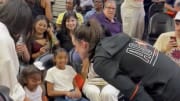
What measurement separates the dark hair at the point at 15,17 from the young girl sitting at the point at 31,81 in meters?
1.78

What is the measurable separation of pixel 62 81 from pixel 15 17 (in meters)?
2.38

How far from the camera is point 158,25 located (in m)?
5.67

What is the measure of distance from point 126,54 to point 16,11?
608 millimetres

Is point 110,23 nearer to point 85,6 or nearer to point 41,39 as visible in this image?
point 41,39

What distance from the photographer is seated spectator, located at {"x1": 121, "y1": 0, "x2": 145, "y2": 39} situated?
6.01m

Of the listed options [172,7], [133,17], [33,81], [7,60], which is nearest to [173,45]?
[33,81]

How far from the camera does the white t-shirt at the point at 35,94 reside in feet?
13.7

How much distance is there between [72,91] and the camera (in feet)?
15.2

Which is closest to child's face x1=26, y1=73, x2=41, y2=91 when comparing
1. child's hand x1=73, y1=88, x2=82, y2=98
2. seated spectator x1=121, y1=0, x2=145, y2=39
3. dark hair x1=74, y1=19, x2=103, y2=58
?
child's hand x1=73, y1=88, x2=82, y2=98

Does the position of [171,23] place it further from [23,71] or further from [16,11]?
[16,11]

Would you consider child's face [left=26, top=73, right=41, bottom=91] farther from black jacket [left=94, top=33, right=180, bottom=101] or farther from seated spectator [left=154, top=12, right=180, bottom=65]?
black jacket [left=94, top=33, right=180, bottom=101]

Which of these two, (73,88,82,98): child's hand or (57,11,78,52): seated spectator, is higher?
(57,11,78,52): seated spectator

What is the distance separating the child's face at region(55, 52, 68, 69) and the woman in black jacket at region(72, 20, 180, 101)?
2.30 meters

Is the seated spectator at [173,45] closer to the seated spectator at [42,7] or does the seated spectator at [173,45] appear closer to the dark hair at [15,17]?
the dark hair at [15,17]
